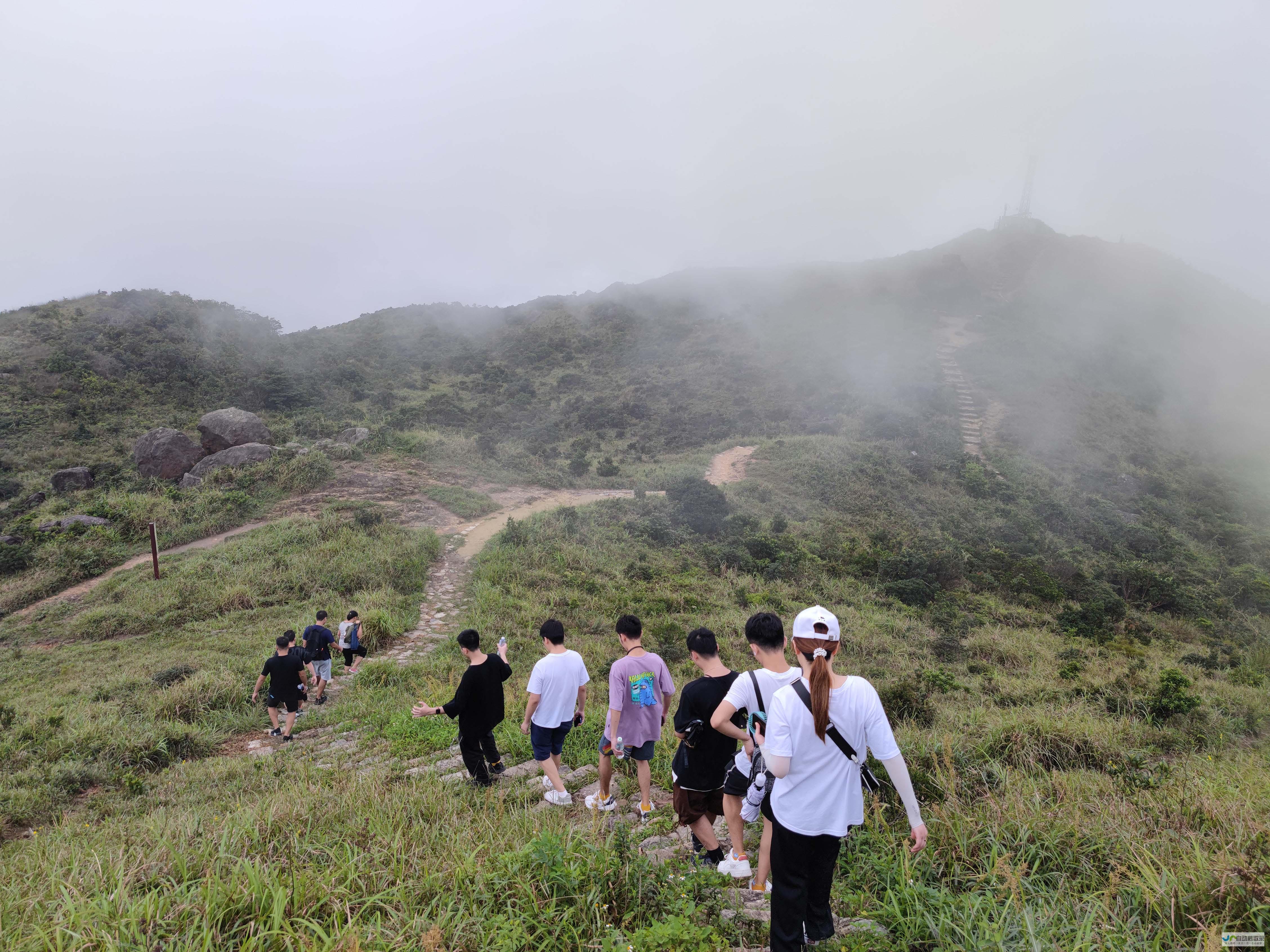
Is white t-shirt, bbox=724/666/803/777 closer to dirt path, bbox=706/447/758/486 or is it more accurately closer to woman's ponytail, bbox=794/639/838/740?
woman's ponytail, bbox=794/639/838/740

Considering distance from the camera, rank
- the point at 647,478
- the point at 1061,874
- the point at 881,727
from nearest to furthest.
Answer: the point at 881,727 → the point at 1061,874 → the point at 647,478

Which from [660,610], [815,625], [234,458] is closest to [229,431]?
[234,458]

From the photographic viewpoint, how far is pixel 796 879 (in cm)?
248

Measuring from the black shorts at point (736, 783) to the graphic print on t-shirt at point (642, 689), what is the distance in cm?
82

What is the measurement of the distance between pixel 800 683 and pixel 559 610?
9.25 metres

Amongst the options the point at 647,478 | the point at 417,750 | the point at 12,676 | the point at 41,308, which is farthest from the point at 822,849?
the point at 41,308

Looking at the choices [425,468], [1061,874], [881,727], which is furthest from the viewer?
[425,468]

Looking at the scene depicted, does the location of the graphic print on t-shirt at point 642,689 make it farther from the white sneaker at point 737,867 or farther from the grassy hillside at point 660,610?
the white sneaker at point 737,867

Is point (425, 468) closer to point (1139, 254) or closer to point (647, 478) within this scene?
point (647, 478)

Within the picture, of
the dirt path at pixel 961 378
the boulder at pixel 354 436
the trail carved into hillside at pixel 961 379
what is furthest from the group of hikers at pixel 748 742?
the dirt path at pixel 961 378

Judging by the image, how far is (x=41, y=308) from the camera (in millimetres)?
32406

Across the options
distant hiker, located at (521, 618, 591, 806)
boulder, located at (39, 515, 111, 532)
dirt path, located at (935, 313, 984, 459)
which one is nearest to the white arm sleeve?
distant hiker, located at (521, 618, 591, 806)

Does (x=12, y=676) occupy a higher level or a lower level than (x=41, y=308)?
lower

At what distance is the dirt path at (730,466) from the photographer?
22969 millimetres
